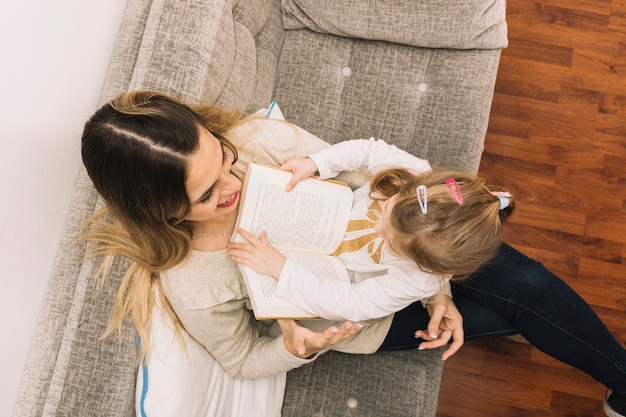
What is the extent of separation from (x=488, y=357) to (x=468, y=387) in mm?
132

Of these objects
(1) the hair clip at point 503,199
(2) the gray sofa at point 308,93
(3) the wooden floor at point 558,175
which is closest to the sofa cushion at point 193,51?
(2) the gray sofa at point 308,93

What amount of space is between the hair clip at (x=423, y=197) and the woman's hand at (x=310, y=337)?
1.02ft

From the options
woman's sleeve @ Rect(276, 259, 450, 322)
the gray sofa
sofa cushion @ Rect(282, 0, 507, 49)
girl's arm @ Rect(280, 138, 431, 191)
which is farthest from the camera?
sofa cushion @ Rect(282, 0, 507, 49)

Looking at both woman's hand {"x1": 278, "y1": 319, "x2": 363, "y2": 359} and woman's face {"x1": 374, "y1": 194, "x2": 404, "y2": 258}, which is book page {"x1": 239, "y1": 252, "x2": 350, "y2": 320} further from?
woman's face {"x1": 374, "y1": 194, "x2": 404, "y2": 258}

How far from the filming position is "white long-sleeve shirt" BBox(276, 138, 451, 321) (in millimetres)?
1217

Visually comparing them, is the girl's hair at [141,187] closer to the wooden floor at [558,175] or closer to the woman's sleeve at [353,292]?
the woman's sleeve at [353,292]

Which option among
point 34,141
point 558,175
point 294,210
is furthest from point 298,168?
point 558,175

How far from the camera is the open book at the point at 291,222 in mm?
1192

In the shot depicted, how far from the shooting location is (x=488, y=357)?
1.84m

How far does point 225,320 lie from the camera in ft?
4.00

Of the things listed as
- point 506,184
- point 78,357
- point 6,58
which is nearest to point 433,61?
point 506,184

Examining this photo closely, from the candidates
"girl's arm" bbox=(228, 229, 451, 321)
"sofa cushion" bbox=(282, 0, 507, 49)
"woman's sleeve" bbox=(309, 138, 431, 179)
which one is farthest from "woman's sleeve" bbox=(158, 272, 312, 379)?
"sofa cushion" bbox=(282, 0, 507, 49)

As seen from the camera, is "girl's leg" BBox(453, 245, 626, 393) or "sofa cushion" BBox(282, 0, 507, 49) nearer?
"girl's leg" BBox(453, 245, 626, 393)

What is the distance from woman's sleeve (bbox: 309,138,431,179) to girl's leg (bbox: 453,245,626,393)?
1.22 ft
